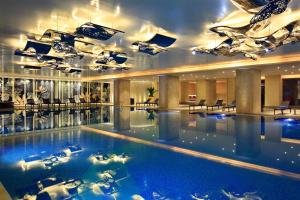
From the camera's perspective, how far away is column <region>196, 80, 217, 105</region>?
27.0 metres

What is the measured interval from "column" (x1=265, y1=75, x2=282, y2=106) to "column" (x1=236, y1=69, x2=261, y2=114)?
6549mm

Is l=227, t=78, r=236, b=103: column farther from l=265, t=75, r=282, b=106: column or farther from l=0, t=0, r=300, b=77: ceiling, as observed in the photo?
l=0, t=0, r=300, b=77: ceiling

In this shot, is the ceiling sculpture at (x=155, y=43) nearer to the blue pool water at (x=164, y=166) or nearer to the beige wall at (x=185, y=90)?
the blue pool water at (x=164, y=166)

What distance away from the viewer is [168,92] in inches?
821

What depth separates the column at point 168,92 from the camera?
68.3 ft

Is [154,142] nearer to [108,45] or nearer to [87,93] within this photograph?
[108,45]

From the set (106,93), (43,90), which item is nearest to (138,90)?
(106,93)

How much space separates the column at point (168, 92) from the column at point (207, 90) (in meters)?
6.76

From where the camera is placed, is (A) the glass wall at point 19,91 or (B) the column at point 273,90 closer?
(B) the column at point 273,90

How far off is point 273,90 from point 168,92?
9107 mm

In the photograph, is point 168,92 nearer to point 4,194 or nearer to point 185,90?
point 185,90

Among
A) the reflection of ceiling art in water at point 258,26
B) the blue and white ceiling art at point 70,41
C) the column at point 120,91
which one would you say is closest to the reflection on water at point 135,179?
the blue and white ceiling art at point 70,41

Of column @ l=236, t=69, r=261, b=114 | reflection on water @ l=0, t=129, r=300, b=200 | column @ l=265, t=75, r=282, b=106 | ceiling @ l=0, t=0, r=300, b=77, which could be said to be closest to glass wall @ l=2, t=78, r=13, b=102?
ceiling @ l=0, t=0, r=300, b=77

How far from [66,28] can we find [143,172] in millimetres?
5546
